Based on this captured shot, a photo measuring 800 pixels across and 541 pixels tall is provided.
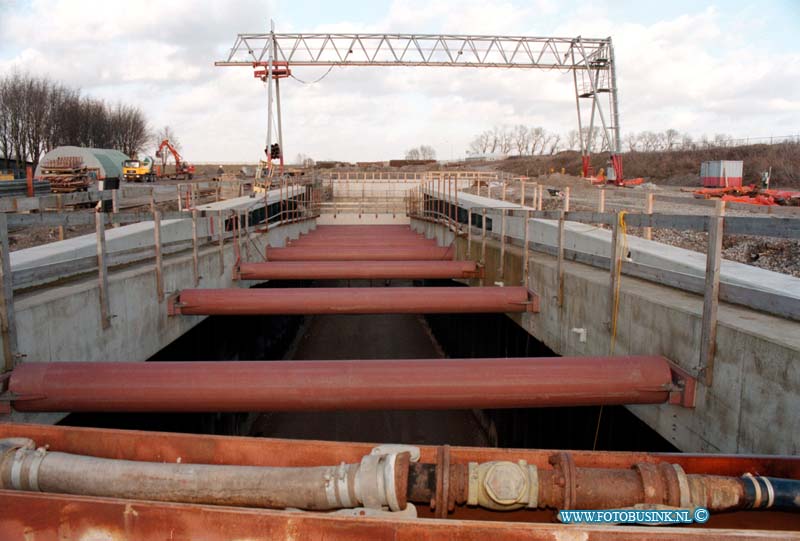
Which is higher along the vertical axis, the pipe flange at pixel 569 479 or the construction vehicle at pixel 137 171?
the construction vehicle at pixel 137 171

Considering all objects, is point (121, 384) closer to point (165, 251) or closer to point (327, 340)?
point (165, 251)

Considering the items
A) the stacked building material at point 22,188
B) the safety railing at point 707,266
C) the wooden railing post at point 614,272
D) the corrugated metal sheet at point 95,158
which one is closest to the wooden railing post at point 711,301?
the safety railing at point 707,266

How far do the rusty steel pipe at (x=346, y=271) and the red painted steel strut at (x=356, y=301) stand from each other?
8.94 feet

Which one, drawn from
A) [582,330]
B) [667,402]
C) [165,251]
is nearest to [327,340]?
[165,251]

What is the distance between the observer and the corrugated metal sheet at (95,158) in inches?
1919

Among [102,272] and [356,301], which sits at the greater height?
[102,272]

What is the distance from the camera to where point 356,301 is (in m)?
9.53

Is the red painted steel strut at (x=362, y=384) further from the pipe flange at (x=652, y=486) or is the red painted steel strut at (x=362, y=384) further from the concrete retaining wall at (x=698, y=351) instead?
the pipe flange at (x=652, y=486)

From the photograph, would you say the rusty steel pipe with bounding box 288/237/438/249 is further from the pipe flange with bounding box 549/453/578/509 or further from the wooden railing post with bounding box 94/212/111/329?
the pipe flange with bounding box 549/453/578/509

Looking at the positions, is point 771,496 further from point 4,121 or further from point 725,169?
point 4,121

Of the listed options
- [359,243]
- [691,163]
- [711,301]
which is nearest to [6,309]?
[711,301]

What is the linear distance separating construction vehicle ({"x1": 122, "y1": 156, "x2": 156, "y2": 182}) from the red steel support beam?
41830 millimetres

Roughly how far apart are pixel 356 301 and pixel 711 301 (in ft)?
18.4

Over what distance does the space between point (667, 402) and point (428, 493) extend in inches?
130
